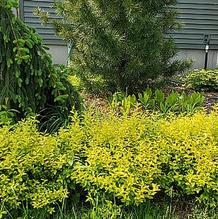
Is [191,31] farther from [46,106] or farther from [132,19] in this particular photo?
[46,106]

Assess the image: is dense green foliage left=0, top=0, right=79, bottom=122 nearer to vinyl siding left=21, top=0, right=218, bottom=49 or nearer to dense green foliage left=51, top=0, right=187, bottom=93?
dense green foliage left=51, top=0, right=187, bottom=93

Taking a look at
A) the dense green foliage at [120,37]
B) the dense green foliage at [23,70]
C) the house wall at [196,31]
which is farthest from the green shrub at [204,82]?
the dense green foliage at [23,70]

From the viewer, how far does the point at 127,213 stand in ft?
8.99

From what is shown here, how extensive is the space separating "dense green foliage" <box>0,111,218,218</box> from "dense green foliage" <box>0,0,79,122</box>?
42 cm

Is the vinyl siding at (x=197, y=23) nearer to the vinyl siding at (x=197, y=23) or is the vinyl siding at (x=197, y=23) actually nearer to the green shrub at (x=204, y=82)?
the vinyl siding at (x=197, y=23)

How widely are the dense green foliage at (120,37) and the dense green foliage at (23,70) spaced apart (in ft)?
6.14

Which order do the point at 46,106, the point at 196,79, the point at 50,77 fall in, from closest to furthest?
the point at 50,77 → the point at 46,106 → the point at 196,79

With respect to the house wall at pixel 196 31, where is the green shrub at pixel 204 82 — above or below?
below

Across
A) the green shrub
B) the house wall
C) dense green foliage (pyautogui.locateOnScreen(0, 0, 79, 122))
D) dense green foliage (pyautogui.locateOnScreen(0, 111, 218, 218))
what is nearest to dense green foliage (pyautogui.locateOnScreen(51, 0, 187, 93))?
the green shrub

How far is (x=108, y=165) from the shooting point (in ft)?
8.56

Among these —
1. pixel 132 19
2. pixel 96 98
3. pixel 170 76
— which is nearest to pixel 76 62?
pixel 96 98

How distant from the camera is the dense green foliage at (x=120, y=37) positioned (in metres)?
5.25

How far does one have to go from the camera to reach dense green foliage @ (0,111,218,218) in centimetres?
255

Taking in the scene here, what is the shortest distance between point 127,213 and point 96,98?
3257 millimetres
